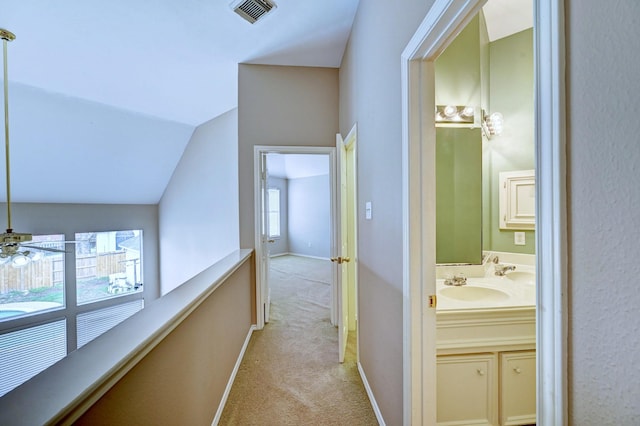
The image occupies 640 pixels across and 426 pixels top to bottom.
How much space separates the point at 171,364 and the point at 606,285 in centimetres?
133

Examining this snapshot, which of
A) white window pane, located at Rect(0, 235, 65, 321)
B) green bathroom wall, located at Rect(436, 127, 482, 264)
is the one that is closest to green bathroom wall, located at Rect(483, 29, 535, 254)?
green bathroom wall, located at Rect(436, 127, 482, 264)

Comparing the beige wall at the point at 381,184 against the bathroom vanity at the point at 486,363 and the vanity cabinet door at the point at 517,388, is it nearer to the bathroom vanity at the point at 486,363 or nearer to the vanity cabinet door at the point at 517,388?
the bathroom vanity at the point at 486,363

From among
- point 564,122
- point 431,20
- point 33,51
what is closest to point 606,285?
point 564,122

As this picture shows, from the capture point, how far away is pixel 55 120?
3.42 meters

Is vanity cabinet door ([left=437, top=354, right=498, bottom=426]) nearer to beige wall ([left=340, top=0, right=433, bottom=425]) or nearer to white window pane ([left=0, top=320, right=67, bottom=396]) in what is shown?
beige wall ([left=340, top=0, right=433, bottom=425])

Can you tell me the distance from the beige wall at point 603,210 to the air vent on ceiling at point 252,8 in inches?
84.2

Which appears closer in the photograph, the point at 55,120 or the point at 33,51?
the point at 33,51

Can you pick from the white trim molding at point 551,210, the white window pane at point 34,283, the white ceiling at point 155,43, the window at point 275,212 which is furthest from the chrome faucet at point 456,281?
the window at point 275,212

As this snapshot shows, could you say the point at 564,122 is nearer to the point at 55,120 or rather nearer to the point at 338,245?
the point at 338,245

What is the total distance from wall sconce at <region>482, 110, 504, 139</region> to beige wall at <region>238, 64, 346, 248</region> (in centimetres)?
149

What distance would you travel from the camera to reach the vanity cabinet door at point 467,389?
1.40 m

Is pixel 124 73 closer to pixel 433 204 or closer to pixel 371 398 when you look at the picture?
pixel 433 204

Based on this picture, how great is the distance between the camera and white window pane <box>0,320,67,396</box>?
3.81 meters

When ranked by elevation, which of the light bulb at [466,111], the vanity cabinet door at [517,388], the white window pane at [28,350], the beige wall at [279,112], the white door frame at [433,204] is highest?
the beige wall at [279,112]
